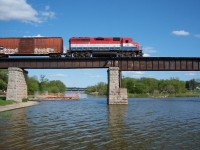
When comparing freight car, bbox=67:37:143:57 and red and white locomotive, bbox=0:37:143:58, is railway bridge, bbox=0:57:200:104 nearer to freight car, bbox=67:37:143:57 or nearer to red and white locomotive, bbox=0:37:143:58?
red and white locomotive, bbox=0:37:143:58

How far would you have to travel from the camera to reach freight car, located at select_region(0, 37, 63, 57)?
56.1 metres

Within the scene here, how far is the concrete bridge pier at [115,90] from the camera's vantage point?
177 feet

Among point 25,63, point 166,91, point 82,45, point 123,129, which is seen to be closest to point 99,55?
point 82,45

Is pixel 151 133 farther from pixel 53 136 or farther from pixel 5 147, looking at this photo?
pixel 5 147

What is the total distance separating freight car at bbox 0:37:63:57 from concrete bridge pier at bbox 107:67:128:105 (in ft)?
35.4

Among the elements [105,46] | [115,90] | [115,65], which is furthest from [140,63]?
[105,46]

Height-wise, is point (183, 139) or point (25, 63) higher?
point (25, 63)

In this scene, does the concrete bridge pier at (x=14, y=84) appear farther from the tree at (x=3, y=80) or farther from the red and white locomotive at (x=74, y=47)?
the tree at (x=3, y=80)

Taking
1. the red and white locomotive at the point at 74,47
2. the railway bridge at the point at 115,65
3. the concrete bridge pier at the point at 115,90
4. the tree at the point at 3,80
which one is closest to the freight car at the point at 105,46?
the red and white locomotive at the point at 74,47

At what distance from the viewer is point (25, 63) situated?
57500mm

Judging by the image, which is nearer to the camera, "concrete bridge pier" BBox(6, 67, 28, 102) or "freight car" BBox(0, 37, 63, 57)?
"concrete bridge pier" BBox(6, 67, 28, 102)

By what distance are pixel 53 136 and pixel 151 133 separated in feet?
21.4

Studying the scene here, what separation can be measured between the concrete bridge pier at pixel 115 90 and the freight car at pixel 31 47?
425 inches

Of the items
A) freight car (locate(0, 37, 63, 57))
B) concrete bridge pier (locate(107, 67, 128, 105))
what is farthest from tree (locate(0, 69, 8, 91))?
concrete bridge pier (locate(107, 67, 128, 105))
